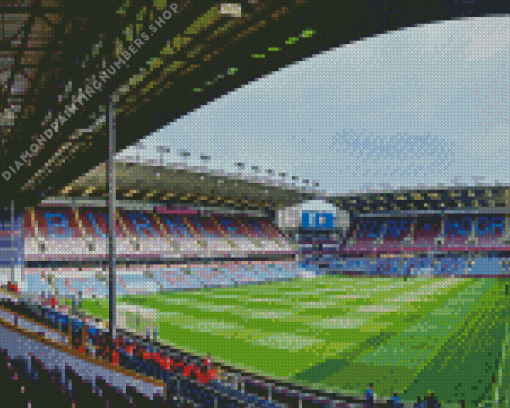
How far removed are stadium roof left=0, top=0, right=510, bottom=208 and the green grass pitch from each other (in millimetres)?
6441

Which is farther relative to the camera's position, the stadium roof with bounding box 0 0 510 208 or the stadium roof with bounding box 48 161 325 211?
the stadium roof with bounding box 48 161 325 211

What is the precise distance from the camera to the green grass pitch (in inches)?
454

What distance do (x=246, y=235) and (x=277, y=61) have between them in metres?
37.6

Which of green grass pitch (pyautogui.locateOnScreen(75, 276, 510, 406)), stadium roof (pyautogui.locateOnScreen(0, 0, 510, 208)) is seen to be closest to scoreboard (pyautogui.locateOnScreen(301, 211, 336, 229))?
green grass pitch (pyautogui.locateOnScreen(75, 276, 510, 406))

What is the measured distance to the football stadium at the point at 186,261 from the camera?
616 centimetres

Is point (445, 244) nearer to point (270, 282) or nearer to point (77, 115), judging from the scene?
point (270, 282)

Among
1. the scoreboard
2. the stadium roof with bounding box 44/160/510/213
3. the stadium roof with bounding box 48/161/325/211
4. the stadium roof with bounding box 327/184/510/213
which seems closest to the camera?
the stadium roof with bounding box 48/161/325/211

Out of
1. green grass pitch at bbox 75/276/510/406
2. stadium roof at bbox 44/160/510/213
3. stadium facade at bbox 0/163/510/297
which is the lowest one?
green grass pitch at bbox 75/276/510/406

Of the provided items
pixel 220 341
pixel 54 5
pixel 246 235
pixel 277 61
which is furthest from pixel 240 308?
pixel 246 235

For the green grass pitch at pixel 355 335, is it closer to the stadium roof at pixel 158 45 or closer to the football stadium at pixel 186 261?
the football stadium at pixel 186 261

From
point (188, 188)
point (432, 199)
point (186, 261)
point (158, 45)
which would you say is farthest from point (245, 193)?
point (158, 45)

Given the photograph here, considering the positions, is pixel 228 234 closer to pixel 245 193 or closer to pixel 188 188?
pixel 245 193

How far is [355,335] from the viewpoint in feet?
54.6

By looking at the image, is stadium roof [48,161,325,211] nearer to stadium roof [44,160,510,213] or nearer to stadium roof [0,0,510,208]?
stadium roof [44,160,510,213]
